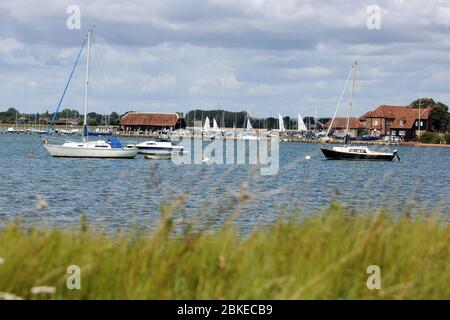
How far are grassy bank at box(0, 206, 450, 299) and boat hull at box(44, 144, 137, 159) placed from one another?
6503cm

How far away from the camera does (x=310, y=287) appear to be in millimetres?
6543

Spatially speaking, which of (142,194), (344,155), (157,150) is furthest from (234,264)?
(344,155)

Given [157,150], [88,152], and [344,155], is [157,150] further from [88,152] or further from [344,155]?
[344,155]

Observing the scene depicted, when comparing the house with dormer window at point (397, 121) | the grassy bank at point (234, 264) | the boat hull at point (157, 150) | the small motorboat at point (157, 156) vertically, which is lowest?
the small motorboat at point (157, 156)

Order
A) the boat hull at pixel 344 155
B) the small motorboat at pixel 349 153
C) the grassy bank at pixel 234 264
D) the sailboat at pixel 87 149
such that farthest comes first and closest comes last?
the boat hull at pixel 344 155 < the small motorboat at pixel 349 153 < the sailboat at pixel 87 149 < the grassy bank at pixel 234 264

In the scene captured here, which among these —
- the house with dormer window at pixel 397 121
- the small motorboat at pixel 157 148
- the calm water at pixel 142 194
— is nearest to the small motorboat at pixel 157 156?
the small motorboat at pixel 157 148

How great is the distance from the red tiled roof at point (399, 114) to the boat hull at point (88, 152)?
112 m

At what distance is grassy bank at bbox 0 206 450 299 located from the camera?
21.9 ft

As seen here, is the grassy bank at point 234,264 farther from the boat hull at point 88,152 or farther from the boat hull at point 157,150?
the boat hull at point 157,150

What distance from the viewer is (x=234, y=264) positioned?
720 cm

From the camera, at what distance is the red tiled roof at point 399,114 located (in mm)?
174375

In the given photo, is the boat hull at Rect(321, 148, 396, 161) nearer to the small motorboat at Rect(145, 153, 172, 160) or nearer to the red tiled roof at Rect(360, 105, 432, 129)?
the small motorboat at Rect(145, 153, 172, 160)
